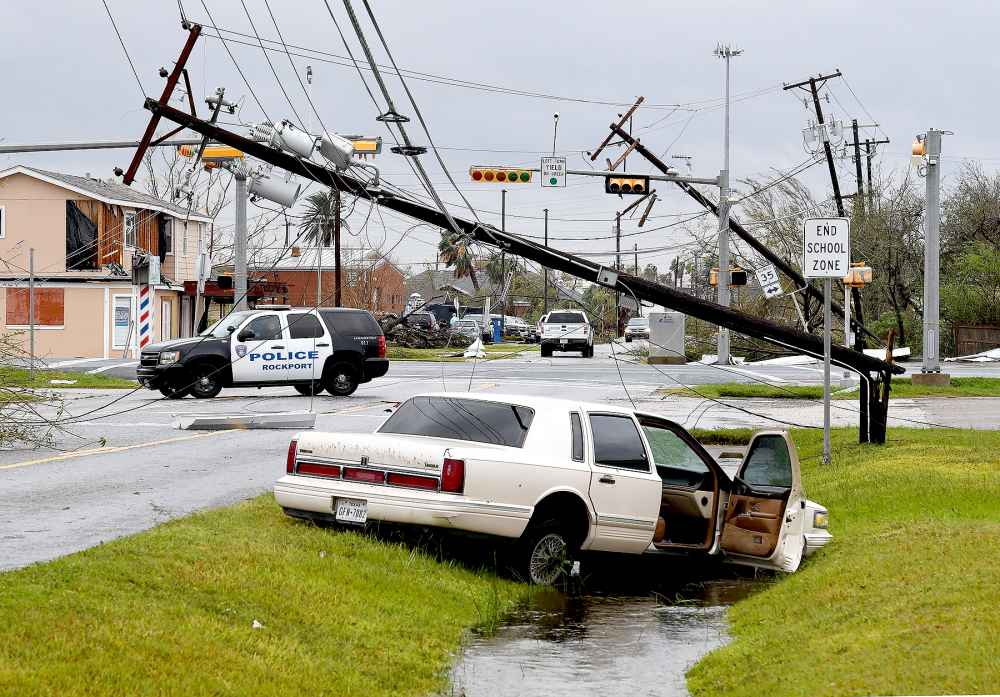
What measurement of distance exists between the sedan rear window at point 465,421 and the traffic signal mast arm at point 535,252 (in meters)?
4.97

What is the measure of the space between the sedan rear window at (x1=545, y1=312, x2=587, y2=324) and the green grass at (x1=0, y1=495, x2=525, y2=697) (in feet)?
162

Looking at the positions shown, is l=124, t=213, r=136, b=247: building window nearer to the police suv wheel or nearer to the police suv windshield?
the police suv windshield

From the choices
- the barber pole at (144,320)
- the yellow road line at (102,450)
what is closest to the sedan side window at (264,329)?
the yellow road line at (102,450)

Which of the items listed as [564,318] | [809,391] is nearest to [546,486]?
[809,391]

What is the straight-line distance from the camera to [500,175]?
36.3 m

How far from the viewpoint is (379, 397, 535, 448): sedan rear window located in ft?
33.8

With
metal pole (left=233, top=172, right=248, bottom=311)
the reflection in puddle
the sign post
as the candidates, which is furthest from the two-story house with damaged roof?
the reflection in puddle

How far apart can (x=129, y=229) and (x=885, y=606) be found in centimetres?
5103

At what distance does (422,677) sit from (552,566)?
118 inches

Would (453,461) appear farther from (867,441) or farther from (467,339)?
(467,339)

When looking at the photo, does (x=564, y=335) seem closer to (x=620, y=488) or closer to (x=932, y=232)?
(x=932, y=232)

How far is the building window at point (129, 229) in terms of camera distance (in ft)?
183

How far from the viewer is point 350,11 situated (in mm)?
11531

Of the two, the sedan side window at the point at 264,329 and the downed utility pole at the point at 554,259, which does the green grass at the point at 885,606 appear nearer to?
the downed utility pole at the point at 554,259
